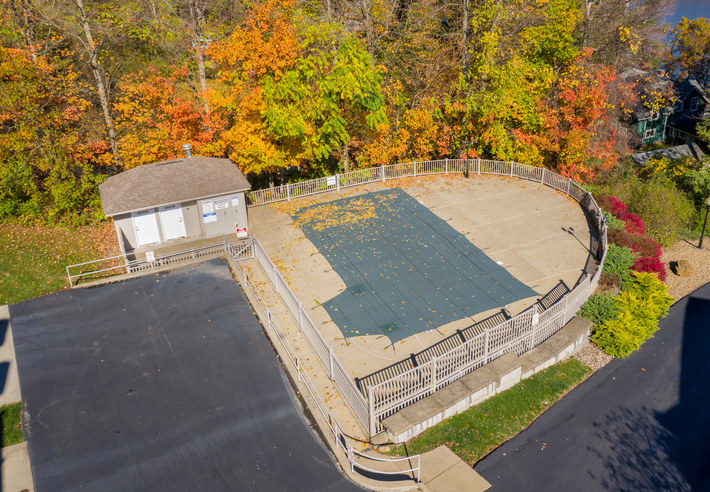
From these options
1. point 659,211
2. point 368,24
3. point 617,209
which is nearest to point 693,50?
point 659,211

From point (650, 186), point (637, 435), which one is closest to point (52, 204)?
point (637, 435)

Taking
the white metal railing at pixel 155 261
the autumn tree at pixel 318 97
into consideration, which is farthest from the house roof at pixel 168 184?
the autumn tree at pixel 318 97

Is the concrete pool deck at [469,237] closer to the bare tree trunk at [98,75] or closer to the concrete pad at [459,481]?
the concrete pad at [459,481]

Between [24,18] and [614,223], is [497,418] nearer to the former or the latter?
[614,223]

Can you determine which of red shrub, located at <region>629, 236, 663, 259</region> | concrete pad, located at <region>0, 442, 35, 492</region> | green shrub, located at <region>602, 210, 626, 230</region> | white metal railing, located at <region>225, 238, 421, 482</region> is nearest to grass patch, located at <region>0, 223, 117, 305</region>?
concrete pad, located at <region>0, 442, 35, 492</region>

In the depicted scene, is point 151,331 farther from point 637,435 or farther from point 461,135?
point 461,135
